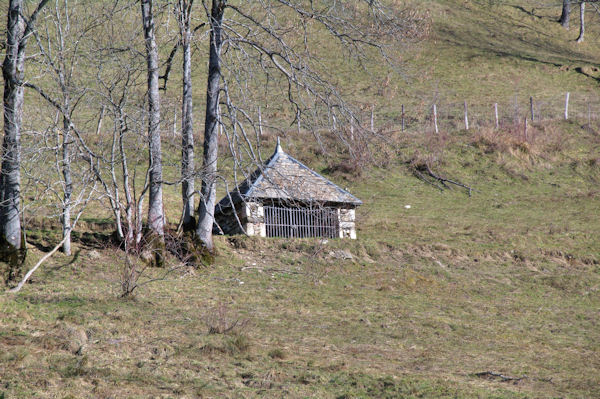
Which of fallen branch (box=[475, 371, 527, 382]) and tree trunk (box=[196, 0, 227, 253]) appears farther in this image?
tree trunk (box=[196, 0, 227, 253])

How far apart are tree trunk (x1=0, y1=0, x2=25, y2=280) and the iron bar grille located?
26.9 ft

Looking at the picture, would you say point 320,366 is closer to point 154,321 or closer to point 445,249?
point 154,321

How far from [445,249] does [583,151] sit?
1623 centimetres

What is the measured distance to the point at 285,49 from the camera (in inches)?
570

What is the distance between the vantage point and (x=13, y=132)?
487 inches

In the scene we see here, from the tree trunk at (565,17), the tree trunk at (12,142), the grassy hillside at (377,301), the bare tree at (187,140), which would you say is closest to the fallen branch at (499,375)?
the grassy hillside at (377,301)

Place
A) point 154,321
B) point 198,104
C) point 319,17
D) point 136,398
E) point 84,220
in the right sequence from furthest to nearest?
point 198,104, point 84,220, point 319,17, point 154,321, point 136,398

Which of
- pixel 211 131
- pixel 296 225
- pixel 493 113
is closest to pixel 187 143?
pixel 211 131

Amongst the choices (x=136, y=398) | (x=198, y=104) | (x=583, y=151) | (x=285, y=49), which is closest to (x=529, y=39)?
(x=583, y=151)

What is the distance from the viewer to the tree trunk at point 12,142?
12336mm

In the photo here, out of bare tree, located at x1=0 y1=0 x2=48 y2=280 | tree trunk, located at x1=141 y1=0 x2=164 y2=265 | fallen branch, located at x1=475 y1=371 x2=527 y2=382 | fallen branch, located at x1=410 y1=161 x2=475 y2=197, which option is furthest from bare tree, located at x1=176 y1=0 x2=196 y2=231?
fallen branch, located at x1=410 y1=161 x2=475 y2=197

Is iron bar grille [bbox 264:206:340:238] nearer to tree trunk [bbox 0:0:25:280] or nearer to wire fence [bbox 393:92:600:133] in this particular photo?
tree trunk [bbox 0:0:25:280]

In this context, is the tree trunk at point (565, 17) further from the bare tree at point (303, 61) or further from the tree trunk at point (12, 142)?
the tree trunk at point (12, 142)

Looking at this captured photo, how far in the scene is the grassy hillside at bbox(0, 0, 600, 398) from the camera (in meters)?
8.30
